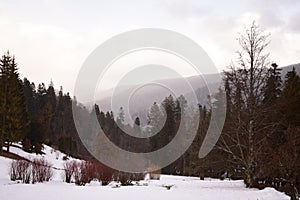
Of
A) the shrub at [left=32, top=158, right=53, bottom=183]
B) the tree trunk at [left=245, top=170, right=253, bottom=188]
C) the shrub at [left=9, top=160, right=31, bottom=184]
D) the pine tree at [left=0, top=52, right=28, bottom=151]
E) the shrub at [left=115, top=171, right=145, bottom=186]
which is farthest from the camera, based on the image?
the pine tree at [left=0, top=52, right=28, bottom=151]

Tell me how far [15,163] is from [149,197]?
9188mm

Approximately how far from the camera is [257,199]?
12664 millimetres

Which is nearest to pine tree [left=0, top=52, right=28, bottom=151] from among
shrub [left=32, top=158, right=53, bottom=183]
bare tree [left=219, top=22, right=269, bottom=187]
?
shrub [left=32, top=158, right=53, bottom=183]

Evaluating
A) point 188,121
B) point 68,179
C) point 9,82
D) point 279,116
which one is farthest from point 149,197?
point 188,121

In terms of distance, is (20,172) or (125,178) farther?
(125,178)

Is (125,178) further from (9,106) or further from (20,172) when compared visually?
(9,106)

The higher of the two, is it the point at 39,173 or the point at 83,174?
the point at 39,173

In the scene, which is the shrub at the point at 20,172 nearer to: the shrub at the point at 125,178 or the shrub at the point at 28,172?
the shrub at the point at 28,172

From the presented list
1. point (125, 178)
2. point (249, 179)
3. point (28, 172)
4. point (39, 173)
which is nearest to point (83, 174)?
point (39, 173)

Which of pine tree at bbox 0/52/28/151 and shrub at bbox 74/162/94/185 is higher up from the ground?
pine tree at bbox 0/52/28/151

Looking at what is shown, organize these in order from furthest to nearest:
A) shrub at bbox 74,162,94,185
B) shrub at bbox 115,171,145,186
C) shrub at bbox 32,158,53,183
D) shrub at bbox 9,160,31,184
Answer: shrub at bbox 115,171,145,186, shrub at bbox 74,162,94,185, shrub at bbox 32,158,53,183, shrub at bbox 9,160,31,184

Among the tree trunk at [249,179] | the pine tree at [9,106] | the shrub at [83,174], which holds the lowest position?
the tree trunk at [249,179]

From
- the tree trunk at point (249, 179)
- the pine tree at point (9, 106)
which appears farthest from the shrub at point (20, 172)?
the pine tree at point (9, 106)

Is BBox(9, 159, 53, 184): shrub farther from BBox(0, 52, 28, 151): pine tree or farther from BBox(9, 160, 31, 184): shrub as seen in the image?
BBox(0, 52, 28, 151): pine tree
